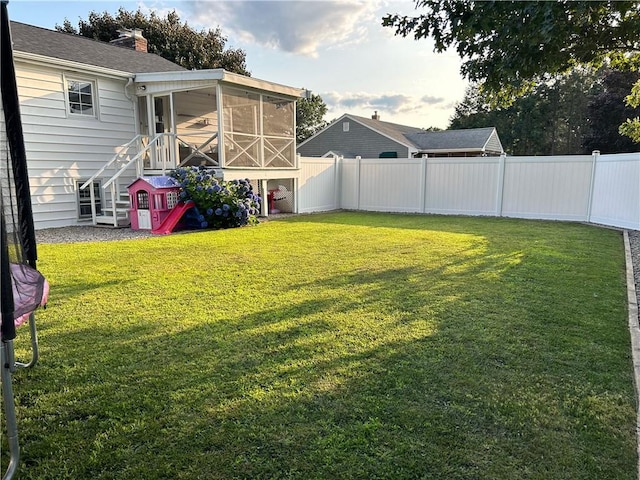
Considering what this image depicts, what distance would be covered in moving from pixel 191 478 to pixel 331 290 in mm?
2915

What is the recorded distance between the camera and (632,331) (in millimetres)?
3551

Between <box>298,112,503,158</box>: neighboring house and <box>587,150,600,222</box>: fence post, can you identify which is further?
<box>298,112,503,158</box>: neighboring house

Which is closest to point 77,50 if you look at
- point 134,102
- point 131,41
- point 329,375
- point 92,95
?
point 92,95

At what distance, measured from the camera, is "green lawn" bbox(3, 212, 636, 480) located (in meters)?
1.96

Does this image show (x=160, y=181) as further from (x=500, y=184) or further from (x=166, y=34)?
(x=166, y=34)

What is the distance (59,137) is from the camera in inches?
372

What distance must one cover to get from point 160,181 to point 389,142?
17.2 m

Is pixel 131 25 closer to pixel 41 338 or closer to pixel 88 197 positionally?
pixel 88 197

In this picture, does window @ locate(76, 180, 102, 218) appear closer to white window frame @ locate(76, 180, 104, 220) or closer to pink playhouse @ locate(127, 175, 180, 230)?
white window frame @ locate(76, 180, 104, 220)

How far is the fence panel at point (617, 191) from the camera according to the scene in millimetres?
9508

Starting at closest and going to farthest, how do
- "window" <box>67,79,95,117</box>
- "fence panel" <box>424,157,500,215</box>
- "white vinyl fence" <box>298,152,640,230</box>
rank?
"window" <box>67,79,95,117</box>
"white vinyl fence" <box>298,152,640,230</box>
"fence panel" <box>424,157,500,215</box>

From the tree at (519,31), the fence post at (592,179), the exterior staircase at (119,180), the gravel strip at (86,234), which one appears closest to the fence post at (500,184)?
the fence post at (592,179)

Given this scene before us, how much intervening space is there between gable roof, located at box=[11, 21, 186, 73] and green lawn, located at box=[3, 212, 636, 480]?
6.68 metres

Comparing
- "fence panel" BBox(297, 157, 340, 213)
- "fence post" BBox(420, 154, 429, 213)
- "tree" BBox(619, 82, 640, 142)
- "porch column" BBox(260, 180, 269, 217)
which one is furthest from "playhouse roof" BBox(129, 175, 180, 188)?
"tree" BBox(619, 82, 640, 142)
